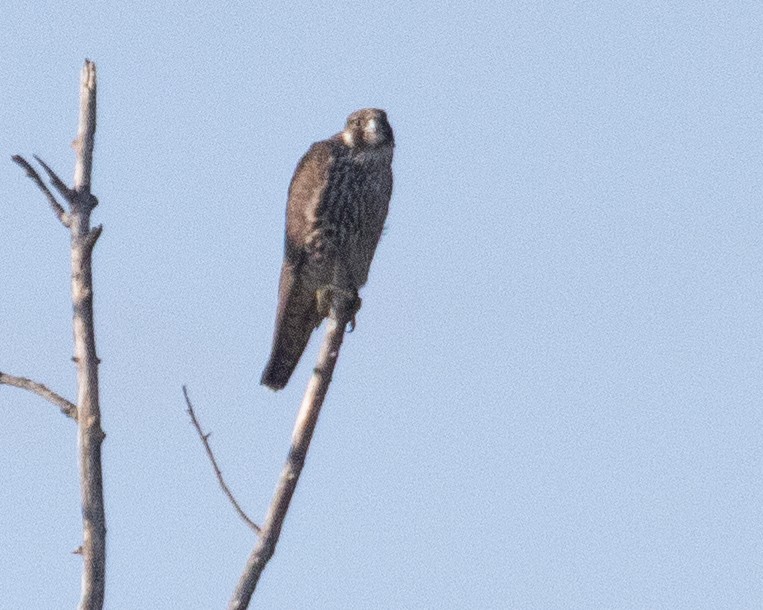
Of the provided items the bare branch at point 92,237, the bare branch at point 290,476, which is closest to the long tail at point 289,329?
the bare branch at point 290,476

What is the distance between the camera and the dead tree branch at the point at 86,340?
3.60m

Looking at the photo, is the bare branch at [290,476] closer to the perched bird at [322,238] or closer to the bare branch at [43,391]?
the bare branch at [43,391]

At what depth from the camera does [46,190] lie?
398 centimetres

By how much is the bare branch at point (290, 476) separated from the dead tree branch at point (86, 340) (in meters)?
0.34

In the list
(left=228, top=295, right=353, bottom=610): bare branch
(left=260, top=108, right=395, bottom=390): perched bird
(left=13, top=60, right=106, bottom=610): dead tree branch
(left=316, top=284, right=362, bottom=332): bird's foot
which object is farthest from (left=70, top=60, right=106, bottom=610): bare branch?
(left=260, top=108, right=395, bottom=390): perched bird

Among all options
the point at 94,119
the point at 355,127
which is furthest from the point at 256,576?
the point at 355,127

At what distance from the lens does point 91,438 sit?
377 centimetres

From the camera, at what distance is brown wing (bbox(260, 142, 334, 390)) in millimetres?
7422

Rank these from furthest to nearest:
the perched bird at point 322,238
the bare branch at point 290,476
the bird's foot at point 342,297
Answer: the perched bird at point 322,238 → the bird's foot at point 342,297 → the bare branch at point 290,476

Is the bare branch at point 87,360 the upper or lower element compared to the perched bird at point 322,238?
lower

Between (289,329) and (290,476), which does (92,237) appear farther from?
(289,329)

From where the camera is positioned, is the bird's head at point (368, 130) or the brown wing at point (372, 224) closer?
the brown wing at point (372, 224)

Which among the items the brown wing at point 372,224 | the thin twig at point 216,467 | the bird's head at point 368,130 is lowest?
the thin twig at point 216,467

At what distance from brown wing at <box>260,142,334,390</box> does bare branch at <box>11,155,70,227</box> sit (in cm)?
339
